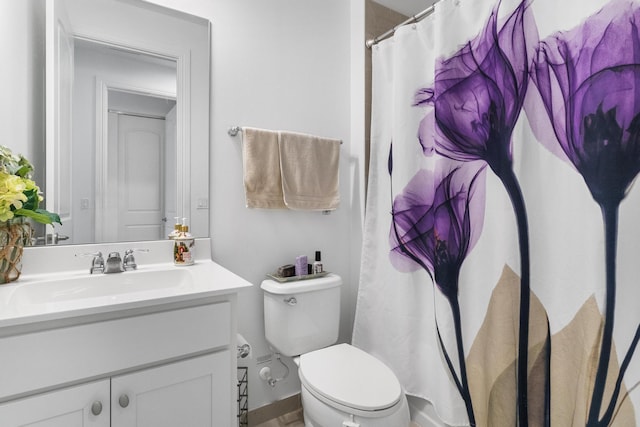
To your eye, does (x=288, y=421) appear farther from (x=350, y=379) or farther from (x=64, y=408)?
(x=64, y=408)

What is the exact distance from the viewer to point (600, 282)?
0.87 meters

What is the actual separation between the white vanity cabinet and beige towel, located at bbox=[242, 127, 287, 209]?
0.60 metres

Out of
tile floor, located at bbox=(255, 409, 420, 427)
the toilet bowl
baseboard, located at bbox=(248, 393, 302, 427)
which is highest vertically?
the toilet bowl

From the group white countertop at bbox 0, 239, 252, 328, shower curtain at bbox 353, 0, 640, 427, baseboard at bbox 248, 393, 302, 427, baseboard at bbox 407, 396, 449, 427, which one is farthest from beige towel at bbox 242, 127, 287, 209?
baseboard at bbox 407, 396, 449, 427

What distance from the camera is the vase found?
3.13ft

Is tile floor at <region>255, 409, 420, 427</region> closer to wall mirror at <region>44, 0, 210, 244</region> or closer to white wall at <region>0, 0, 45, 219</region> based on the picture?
wall mirror at <region>44, 0, 210, 244</region>

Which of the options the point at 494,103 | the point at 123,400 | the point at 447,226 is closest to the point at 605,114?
the point at 494,103

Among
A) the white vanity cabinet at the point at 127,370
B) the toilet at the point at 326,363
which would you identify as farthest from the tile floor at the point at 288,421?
Result: the white vanity cabinet at the point at 127,370

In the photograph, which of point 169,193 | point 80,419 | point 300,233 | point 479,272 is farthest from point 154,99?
point 479,272

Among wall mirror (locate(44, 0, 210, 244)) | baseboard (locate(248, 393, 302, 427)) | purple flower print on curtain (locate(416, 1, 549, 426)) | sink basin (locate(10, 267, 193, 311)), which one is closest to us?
sink basin (locate(10, 267, 193, 311))

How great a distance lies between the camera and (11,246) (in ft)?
3.18

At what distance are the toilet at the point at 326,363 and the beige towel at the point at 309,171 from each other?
0.39 metres

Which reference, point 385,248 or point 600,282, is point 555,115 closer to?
point 600,282

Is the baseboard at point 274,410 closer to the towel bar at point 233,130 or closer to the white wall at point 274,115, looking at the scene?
the white wall at point 274,115
